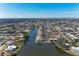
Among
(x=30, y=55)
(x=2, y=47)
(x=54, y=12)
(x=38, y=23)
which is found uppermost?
(x=54, y=12)

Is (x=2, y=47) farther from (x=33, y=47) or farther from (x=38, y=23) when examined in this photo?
(x=38, y=23)

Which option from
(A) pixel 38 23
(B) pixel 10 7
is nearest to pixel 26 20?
(A) pixel 38 23

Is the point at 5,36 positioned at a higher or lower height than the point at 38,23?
lower

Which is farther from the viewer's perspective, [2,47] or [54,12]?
[54,12]

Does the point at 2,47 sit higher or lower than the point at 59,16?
lower

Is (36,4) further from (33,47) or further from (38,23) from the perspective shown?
(33,47)

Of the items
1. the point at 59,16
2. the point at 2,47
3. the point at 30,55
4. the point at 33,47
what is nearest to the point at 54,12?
the point at 59,16
